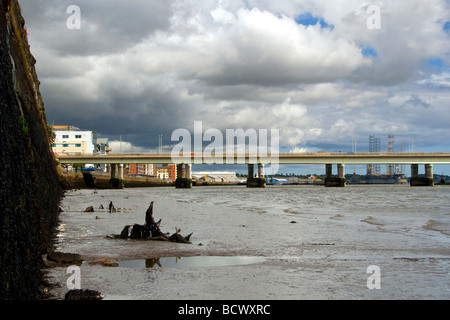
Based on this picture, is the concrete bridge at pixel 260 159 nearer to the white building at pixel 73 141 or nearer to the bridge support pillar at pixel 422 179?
the bridge support pillar at pixel 422 179

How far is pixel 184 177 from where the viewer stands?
145000 millimetres

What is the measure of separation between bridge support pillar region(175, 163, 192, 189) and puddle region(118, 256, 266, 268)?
12724 cm

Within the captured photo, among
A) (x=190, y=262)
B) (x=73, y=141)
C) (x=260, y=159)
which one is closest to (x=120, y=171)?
(x=260, y=159)

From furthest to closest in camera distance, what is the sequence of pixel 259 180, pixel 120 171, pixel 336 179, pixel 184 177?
pixel 336 179
pixel 259 180
pixel 184 177
pixel 120 171

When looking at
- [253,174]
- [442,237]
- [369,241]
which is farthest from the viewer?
[253,174]

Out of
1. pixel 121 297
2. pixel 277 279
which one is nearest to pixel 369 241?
pixel 277 279

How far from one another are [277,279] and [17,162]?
270 inches

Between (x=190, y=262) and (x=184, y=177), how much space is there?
131m

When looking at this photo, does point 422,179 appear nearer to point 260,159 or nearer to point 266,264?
point 260,159

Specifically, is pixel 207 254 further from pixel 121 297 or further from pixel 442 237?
pixel 442 237

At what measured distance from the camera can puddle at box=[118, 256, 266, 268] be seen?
1367cm

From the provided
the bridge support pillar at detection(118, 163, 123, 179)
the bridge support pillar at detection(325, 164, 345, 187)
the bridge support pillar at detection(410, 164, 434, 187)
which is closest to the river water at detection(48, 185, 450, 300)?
the bridge support pillar at detection(118, 163, 123, 179)

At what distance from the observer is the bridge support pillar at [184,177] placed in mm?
142238
